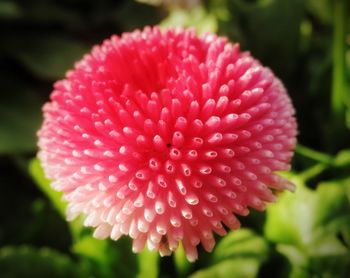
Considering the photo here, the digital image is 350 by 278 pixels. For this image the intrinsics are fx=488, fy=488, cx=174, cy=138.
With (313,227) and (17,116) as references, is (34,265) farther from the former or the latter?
(17,116)

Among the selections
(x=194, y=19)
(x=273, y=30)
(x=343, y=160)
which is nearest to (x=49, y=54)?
(x=194, y=19)

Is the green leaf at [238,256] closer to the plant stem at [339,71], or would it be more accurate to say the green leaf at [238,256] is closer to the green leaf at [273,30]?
the plant stem at [339,71]

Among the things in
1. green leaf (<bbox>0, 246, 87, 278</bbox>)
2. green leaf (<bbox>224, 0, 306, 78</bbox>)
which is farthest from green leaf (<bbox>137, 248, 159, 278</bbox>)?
green leaf (<bbox>224, 0, 306, 78</bbox>)

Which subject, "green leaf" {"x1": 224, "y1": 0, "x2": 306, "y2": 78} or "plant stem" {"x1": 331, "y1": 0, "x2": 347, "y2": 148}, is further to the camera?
"green leaf" {"x1": 224, "y1": 0, "x2": 306, "y2": 78}

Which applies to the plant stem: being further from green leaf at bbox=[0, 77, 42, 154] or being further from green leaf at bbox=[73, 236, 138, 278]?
green leaf at bbox=[0, 77, 42, 154]

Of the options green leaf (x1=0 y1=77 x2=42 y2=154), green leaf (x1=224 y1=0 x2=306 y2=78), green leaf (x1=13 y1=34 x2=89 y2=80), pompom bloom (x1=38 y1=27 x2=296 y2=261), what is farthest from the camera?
green leaf (x1=13 y1=34 x2=89 y2=80)
